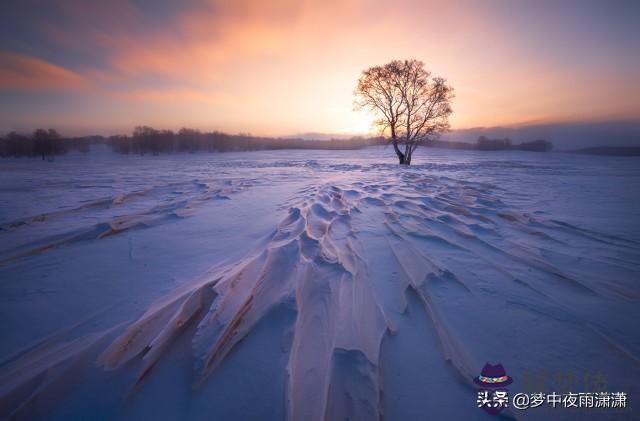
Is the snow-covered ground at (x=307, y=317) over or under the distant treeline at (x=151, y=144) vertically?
under

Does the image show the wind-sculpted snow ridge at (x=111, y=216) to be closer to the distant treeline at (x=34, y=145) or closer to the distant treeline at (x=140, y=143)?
the distant treeline at (x=140, y=143)

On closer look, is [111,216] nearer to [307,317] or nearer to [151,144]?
[307,317]

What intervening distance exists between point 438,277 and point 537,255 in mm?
1487

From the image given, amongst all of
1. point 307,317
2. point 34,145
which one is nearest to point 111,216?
point 307,317

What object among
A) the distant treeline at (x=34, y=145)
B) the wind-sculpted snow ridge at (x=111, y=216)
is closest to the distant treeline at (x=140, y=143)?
the distant treeline at (x=34, y=145)

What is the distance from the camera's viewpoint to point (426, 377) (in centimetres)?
140

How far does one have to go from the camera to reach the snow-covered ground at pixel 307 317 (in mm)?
1267

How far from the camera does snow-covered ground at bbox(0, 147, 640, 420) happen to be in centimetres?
127

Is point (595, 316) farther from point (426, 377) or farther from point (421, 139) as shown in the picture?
point (421, 139)

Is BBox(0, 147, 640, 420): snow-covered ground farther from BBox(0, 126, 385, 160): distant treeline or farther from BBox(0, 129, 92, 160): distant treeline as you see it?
BBox(0, 129, 92, 160): distant treeline

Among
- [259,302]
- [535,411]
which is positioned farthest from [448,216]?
[259,302]

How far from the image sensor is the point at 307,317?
182cm

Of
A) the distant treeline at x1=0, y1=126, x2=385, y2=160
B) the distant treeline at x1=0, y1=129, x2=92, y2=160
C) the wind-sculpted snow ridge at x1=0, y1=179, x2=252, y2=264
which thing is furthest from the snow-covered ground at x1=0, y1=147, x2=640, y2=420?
the distant treeline at x1=0, y1=129, x2=92, y2=160

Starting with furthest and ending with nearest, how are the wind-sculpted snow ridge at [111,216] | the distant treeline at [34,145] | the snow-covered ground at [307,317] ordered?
1. the distant treeline at [34,145]
2. the wind-sculpted snow ridge at [111,216]
3. the snow-covered ground at [307,317]
